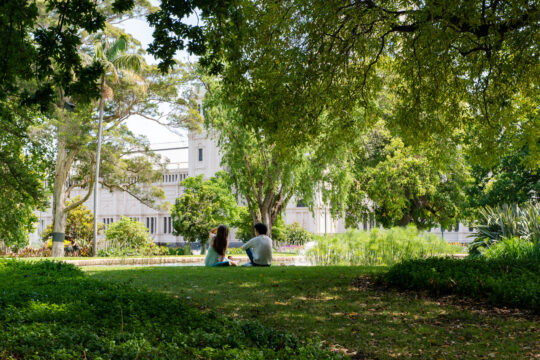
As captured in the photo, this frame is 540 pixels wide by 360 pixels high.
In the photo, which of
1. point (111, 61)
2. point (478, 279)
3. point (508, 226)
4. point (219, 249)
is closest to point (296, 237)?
point (111, 61)

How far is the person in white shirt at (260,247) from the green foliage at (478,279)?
139 inches

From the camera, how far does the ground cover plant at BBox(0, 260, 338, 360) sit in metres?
3.91

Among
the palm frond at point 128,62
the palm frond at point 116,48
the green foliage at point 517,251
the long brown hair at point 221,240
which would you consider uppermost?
the palm frond at point 116,48

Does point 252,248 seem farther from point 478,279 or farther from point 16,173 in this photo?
point 16,173

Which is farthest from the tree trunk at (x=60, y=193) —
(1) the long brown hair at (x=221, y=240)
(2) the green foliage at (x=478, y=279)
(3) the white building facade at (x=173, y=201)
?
(3) the white building facade at (x=173, y=201)

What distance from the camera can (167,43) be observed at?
25.8 feet

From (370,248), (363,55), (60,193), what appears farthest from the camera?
(60,193)

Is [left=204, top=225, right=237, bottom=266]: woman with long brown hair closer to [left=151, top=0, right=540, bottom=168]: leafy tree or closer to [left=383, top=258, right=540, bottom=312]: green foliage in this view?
[left=151, top=0, right=540, bottom=168]: leafy tree

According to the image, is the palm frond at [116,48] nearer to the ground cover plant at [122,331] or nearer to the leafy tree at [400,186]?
the leafy tree at [400,186]

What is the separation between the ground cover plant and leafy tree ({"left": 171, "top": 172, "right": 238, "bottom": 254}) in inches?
744

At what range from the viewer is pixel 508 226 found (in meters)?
13.2

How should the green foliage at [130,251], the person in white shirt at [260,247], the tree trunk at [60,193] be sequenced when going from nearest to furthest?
the person in white shirt at [260,247] → the green foliage at [130,251] → the tree trunk at [60,193]

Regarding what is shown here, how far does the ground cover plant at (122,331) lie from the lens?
391cm

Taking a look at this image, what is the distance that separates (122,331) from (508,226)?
1196 centimetres
